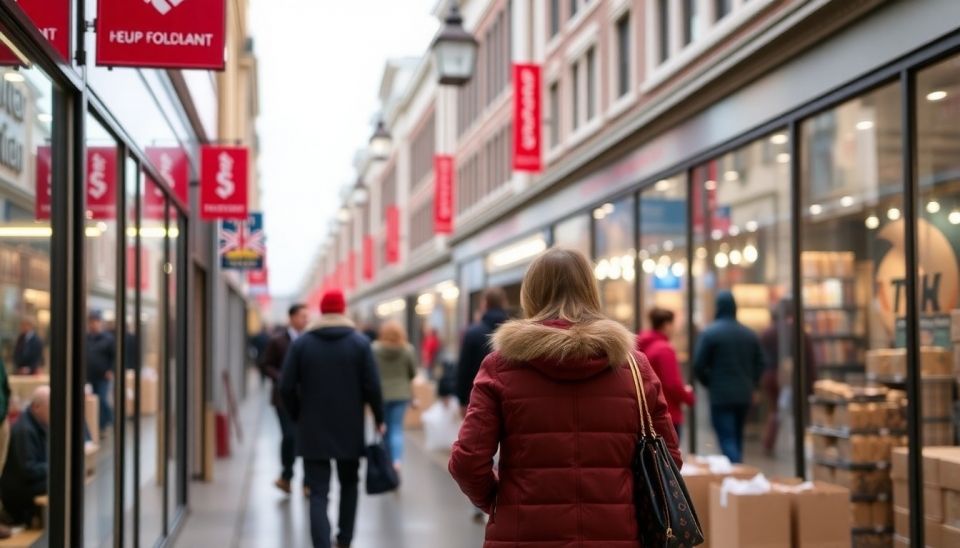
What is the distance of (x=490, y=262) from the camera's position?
1110 inches

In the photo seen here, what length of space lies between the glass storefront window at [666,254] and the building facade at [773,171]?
39 mm

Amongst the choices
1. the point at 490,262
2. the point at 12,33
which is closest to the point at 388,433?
the point at 12,33

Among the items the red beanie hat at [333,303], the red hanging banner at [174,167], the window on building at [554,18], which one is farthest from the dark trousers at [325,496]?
the window on building at [554,18]

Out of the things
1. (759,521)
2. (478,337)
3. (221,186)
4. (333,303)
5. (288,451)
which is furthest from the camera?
(221,186)

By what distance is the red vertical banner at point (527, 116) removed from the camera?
2070cm

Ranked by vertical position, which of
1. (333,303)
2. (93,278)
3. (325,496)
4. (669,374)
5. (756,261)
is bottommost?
(325,496)

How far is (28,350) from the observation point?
491 cm

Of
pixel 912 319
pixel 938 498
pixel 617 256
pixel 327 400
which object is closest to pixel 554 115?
pixel 617 256

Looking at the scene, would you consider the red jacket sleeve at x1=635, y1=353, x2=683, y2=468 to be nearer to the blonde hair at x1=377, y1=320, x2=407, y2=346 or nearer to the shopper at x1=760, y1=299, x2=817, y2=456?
the shopper at x1=760, y1=299, x2=817, y2=456

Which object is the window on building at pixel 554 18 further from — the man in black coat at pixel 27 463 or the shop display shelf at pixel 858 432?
the man in black coat at pixel 27 463

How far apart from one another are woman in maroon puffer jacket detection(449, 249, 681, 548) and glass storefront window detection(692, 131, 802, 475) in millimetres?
7188

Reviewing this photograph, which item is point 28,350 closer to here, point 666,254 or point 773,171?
point 773,171

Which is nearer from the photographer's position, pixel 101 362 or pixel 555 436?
pixel 555 436

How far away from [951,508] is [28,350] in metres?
5.61
